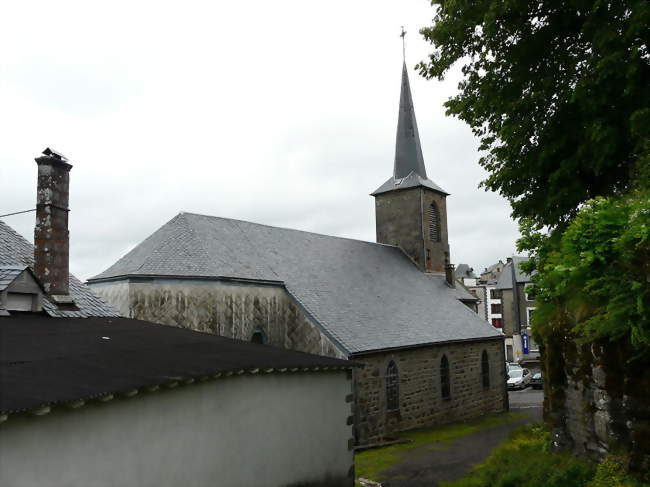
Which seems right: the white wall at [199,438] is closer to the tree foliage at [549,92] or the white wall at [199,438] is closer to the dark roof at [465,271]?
the tree foliage at [549,92]

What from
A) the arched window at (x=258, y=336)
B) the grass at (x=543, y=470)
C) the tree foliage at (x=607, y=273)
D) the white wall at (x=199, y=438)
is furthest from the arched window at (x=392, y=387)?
the tree foliage at (x=607, y=273)

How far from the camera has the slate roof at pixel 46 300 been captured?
11.9 meters

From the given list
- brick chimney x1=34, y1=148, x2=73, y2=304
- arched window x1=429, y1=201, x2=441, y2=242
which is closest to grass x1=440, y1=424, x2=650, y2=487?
brick chimney x1=34, y1=148, x2=73, y2=304

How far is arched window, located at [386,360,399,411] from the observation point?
21047 mm

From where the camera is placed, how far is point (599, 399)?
9297 millimetres

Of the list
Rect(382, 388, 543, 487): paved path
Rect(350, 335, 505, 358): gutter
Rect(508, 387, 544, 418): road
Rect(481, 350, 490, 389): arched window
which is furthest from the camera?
Rect(508, 387, 544, 418): road

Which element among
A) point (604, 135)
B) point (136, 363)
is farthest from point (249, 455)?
point (604, 135)

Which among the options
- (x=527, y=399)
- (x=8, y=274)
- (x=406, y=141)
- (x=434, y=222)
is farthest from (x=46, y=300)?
(x=527, y=399)

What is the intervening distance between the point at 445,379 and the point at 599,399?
51.4ft

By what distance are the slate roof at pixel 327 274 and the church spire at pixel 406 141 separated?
6.24m

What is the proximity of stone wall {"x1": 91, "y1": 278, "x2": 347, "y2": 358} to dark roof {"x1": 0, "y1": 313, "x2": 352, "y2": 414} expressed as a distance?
18.6ft

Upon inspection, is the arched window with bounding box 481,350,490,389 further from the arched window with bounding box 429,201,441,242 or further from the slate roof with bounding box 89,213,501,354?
the arched window with bounding box 429,201,441,242

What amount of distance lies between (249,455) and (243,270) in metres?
11.2

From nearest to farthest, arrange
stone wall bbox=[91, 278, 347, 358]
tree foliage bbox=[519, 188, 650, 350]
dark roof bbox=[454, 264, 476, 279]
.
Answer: tree foliage bbox=[519, 188, 650, 350] < stone wall bbox=[91, 278, 347, 358] < dark roof bbox=[454, 264, 476, 279]
